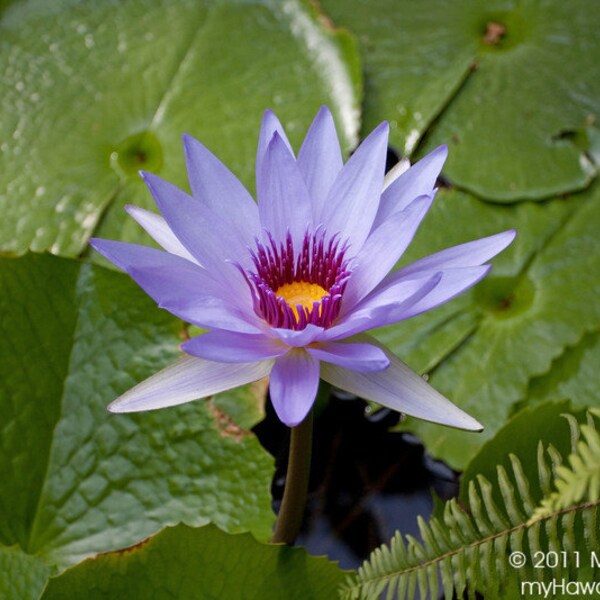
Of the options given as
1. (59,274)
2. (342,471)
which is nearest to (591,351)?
(342,471)

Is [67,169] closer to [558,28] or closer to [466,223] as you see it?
[466,223]

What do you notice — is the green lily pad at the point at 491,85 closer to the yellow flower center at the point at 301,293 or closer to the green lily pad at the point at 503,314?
the green lily pad at the point at 503,314

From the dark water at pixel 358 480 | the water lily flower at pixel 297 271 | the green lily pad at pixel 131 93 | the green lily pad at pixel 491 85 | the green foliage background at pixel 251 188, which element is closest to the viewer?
the water lily flower at pixel 297 271

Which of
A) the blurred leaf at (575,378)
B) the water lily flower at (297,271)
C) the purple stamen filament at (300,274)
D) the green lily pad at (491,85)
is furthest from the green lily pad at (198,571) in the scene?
the green lily pad at (491,85)

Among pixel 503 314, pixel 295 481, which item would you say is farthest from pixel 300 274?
pixel 503 314

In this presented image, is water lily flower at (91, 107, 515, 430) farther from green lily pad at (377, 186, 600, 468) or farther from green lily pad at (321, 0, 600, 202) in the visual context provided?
green lily pad at (321, 0, 600, 202)

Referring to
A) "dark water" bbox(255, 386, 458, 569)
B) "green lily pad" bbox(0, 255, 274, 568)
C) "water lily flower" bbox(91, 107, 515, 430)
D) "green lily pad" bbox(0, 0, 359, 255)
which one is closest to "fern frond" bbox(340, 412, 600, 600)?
"water lily flower" bbox(91, 107, 515, 430)
